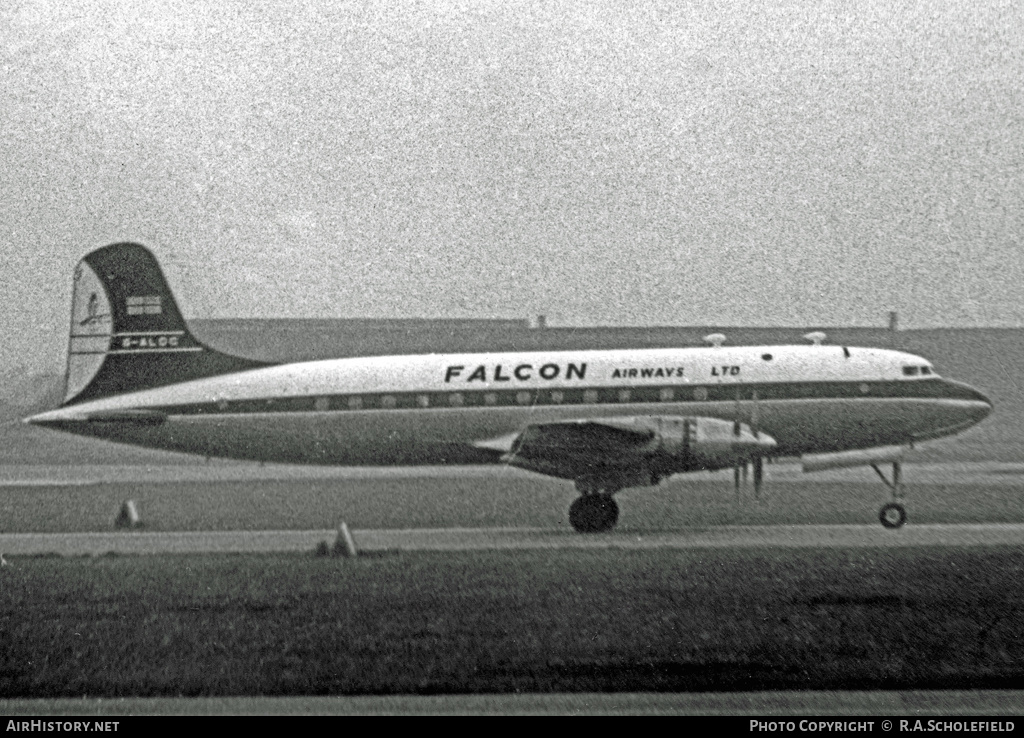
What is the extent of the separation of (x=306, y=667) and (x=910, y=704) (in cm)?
584

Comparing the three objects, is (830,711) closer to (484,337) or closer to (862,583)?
(862,583)

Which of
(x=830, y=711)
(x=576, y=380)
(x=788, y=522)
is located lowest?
(x=830, y=711)

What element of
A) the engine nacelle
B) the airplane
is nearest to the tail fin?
the airplane

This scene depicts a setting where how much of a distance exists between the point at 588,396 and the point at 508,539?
4.30 m

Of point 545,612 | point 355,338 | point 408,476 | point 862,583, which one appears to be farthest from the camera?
point 355,338

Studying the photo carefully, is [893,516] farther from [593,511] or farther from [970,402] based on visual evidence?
[593,511]

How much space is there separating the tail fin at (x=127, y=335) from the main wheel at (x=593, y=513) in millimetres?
8815

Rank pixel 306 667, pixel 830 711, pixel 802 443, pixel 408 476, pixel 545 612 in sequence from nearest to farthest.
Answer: pixel 830 711 < pixel 306 667 < pixel 545 612 < pixel 802 443 < pixel 408 476

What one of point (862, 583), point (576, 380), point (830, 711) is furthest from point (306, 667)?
point (576, 380)

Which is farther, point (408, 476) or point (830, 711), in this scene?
point (408, 476)

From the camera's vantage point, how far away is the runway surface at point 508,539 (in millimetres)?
23172

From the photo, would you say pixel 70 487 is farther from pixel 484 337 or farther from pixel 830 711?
pixel 830 711

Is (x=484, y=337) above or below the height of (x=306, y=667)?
above

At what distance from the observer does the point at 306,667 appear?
12.1 metres
